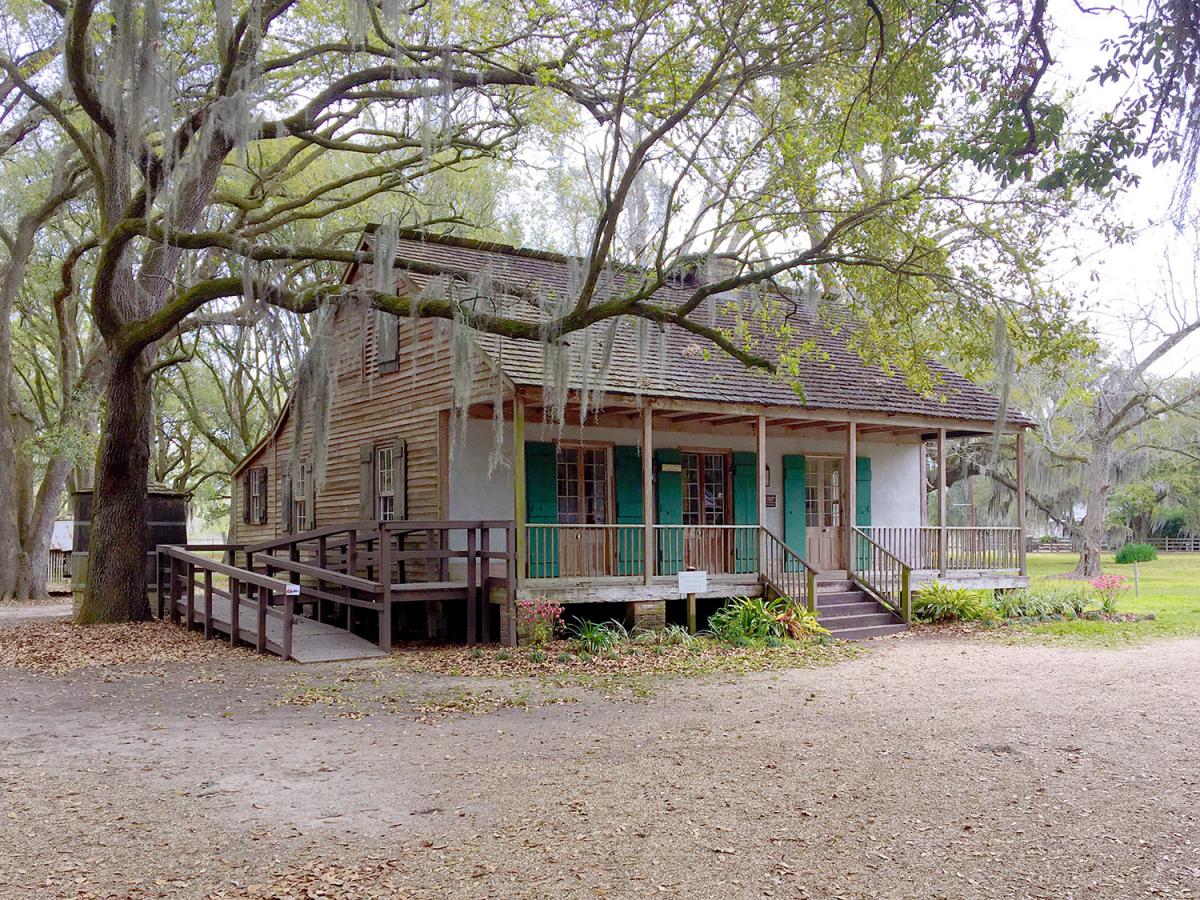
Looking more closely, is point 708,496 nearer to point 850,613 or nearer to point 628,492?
point 628,492

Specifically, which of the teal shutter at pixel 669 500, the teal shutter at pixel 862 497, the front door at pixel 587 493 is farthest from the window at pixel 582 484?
the teal shutter at pixel 862 497

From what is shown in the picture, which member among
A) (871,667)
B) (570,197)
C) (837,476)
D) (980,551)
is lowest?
(871,667)

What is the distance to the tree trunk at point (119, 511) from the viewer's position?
13930 mm

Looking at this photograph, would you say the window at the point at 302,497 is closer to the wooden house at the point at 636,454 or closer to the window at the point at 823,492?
the wooden house at the point at 636,454

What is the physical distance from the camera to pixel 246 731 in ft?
24.7

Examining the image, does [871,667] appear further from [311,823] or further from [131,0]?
[131,0]

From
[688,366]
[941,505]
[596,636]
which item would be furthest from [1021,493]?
[596,636]

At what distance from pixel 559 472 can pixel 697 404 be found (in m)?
2.42

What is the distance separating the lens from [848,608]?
1467 centimetres

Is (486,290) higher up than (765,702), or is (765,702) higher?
(486,290)

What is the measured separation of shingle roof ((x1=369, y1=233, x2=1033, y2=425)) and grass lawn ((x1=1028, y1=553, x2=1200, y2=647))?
12.2ft

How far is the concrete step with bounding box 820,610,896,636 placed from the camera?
1400 cm

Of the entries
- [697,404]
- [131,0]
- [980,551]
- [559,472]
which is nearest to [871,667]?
[697,404]

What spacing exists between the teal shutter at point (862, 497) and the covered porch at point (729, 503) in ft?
0.10
